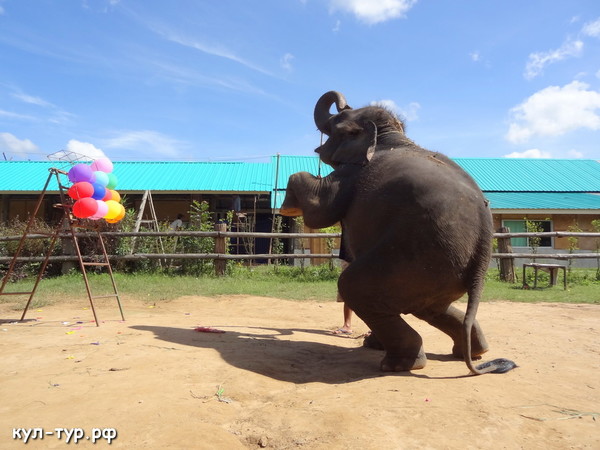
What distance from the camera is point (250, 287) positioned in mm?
10086

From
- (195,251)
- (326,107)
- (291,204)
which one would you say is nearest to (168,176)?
(195,251)

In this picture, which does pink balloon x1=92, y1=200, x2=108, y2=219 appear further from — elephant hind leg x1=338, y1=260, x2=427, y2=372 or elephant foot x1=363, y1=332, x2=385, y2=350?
elephant foot x1=363, y1=332, x2=385, y2=350

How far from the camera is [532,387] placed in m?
3.28

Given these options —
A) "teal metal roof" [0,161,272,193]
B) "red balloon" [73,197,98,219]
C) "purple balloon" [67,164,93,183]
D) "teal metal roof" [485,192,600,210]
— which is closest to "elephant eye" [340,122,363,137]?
"red balloon" [73,197,98,219]

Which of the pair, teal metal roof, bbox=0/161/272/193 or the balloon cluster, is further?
teal metal roof, bbox=0/161/272/193

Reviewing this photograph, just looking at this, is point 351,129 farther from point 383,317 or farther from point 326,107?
point 383,317

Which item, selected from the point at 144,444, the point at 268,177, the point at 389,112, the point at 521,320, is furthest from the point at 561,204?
→ the point at 144,444

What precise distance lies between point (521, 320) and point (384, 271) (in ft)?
12.5

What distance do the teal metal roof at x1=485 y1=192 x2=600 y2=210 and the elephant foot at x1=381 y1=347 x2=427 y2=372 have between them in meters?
14.9

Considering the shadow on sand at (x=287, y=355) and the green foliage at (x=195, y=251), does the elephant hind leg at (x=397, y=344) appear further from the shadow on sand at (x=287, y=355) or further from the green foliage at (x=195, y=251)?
the green foliage at (x=195, y=251)

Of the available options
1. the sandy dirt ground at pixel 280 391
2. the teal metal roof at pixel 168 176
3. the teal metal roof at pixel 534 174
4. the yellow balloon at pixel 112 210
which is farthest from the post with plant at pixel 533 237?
the yellow balloon at pixel 112 210

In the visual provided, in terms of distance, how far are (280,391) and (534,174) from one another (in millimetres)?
22971

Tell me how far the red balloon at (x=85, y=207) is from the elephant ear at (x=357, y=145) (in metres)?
3.16

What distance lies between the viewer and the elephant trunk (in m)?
4.95
